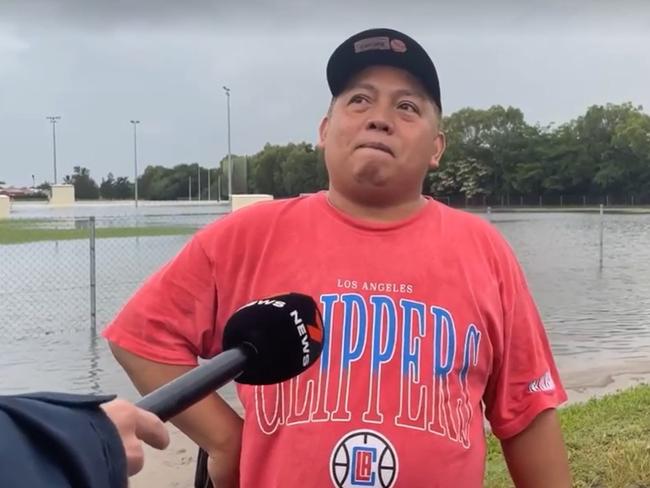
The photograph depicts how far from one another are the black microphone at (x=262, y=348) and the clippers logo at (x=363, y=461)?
1.13 feet

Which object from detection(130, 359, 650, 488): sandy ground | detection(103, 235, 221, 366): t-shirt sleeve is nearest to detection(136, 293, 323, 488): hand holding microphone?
detection(103, 235, 221, 366): t-shirt sleeve

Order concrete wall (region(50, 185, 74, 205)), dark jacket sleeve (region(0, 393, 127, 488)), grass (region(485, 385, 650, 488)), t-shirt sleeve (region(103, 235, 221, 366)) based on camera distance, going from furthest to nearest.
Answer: concrete wall (region(50, 185, 74, 205)), grass (region(485, 385, 650, 488)), t-shirt sleeve (region(103, 235, 221, 366)), dark jacket sleeve (region(0, 393, 127, 488))

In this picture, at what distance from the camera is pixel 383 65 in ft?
7.46

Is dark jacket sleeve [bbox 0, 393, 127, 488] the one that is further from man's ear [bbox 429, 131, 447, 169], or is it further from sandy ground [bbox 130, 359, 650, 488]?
sandy ground [bbox 130, 359, 650, 488]

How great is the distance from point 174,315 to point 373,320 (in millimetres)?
492

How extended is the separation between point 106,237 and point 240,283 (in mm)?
24320

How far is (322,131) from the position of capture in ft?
7.95

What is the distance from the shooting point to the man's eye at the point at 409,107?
226 cm

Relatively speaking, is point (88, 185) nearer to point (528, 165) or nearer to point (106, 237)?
point (528, 165)

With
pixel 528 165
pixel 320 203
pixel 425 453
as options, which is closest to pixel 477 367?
pixel 425 453

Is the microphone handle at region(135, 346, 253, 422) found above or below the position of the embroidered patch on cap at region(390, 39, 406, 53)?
below

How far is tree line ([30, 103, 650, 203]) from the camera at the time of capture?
278 feet

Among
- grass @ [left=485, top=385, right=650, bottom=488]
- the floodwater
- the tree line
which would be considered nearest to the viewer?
grass @ [left=485, top=385, right=650, bottom=488]

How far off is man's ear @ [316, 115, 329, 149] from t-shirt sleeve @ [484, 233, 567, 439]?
0.57 meters
